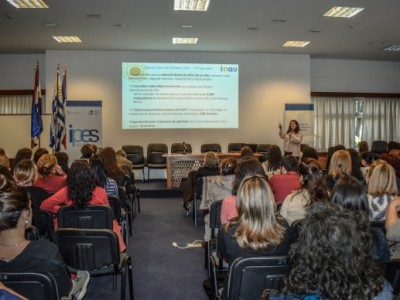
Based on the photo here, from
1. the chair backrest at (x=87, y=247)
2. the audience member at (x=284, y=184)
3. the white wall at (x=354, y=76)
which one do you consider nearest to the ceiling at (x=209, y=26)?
the white wall at (x=354, y=76)

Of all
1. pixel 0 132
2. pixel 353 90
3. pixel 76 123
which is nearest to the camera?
pixel 76 123

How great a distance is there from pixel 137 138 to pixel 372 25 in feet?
20.9

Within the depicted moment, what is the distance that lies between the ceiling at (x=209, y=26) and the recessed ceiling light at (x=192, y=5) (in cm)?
12

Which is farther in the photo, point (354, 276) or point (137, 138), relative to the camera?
point (137, 138)

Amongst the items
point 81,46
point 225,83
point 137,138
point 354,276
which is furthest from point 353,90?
point 354,276

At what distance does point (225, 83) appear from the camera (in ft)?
35.6

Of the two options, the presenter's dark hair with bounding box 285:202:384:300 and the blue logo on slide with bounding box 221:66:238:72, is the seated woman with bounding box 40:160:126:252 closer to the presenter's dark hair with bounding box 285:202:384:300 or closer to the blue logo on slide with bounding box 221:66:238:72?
the presenter's dark hair with bounding box 285:202:384:300

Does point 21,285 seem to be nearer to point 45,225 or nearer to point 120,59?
point 45,225

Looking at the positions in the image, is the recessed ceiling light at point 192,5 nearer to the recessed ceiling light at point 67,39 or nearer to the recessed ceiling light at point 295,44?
the recessed ceiling light at point 67,39

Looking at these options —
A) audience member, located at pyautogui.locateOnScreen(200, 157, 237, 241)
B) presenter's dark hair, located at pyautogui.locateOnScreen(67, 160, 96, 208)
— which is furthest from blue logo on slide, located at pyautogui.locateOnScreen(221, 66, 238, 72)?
presenter's dark hair, located at pyautogui.locateOnScreen(67, 160, 96, 208)

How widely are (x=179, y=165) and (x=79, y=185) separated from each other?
5.63 metres

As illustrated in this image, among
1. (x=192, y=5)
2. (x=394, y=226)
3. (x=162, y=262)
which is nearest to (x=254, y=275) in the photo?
(x=394, y=226)

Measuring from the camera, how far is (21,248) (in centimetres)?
211

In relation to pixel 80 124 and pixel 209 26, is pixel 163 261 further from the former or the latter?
pixel 80 124
